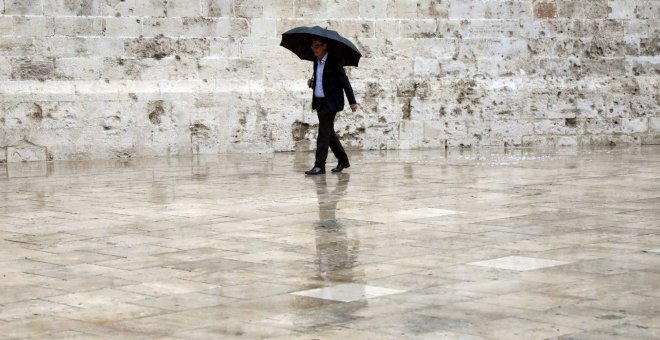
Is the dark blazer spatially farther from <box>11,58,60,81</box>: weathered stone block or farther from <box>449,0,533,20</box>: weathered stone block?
<box>449,0,533,20</box>: weathered stone block

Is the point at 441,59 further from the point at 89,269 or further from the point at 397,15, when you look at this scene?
the point at 89,269

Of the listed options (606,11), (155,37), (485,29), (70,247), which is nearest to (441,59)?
(485,29)

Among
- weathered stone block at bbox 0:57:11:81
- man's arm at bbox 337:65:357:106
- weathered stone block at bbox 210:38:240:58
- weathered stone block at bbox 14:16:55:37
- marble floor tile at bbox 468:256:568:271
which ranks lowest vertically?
marble floor tile at bbox 468:256:568:271

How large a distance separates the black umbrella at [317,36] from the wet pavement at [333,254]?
126cm

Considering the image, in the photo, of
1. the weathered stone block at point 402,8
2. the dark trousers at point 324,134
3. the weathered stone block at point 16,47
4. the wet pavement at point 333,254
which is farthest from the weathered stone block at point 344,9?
the weathered stone block at point 16,47

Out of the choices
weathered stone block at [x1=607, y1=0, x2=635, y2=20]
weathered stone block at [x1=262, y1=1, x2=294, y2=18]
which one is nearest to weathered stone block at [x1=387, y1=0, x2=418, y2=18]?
weathered stone block at [x1=262, y1=1, x2=294, y2=18]

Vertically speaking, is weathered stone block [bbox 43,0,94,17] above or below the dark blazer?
above

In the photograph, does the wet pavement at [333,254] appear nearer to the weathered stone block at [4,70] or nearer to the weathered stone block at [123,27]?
the weathered stone block at [4,70]

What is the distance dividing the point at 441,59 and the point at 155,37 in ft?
12.5

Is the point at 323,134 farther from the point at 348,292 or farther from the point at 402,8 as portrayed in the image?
the point at 348,292

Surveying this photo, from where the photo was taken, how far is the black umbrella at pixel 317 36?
484 inches

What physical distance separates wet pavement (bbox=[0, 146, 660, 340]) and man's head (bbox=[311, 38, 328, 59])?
51.7 inches

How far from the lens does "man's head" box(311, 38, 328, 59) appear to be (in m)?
12.4

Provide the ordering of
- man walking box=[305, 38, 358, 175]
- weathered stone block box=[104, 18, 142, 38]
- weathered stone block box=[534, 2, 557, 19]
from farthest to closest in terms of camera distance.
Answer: weathered stone block box=[534, 2, 557, 19]
weathered stone block box=[104, 18, 142, 38]
man walking box=[305, 38, 358, 175]
